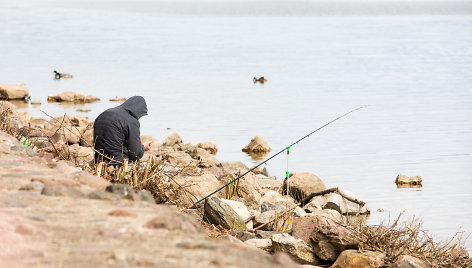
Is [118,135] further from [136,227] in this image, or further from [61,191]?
[136,227]

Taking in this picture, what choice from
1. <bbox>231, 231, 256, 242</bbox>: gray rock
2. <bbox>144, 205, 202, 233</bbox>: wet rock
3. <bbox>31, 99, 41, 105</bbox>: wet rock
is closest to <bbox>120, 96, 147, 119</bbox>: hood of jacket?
<bbox>231, 231, 256, 242</bbox>: gray rock

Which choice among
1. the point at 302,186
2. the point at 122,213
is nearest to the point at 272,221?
the point at 302,186

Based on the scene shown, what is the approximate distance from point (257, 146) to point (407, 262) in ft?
33.3

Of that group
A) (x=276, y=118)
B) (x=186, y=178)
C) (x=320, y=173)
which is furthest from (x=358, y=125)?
(x=186, y=178)

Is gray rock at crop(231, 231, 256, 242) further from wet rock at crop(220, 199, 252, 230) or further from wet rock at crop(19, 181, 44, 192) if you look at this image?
wet rock at crop(19, 181, 44, 192)

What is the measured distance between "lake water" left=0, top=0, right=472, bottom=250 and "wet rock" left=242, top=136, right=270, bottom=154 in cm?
37

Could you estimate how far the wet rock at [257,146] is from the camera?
57.7 feet

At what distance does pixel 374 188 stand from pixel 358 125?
7669mm

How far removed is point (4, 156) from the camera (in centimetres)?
622

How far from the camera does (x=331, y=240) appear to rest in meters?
7.88

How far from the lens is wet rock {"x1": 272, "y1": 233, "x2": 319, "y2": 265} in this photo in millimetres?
7883

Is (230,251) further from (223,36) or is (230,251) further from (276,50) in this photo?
(223,36)

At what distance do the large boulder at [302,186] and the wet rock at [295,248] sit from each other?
405 cm

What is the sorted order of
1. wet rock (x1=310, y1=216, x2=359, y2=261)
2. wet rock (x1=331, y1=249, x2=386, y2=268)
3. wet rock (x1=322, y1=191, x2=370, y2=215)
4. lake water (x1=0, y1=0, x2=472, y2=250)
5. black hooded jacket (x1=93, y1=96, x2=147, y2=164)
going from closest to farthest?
wet rock (x1=331, y1=249, x2=386, y2=268) → wet rock (x1=310, y1=216, x2=359, y2=261) → black hooded jacket (x1=93, y1=96, x2=147, y2=164) → wet rock (x1=322, y1=191, x2=370, y2=215) → lake water (x1=0, y1=0, x2=472, y2=250)
